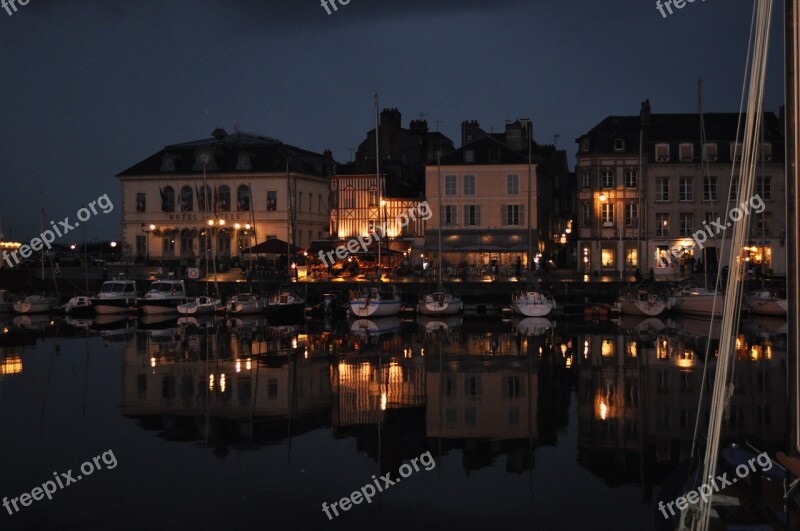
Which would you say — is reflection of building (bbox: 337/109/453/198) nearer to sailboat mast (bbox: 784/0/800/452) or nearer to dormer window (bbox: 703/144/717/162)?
dormer window (bbox: 703/144/717/162)

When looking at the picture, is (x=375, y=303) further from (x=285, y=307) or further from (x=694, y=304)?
(x=694, y=304)

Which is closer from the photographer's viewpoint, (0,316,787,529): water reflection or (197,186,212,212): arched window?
(0,316,787,529): water reflection

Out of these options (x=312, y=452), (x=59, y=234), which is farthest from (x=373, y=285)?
(x=312, y=452)

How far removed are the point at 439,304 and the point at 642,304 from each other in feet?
37.0

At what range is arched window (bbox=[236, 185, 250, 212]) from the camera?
225 ft

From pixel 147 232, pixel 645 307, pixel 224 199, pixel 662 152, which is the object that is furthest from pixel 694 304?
pixel 147 232

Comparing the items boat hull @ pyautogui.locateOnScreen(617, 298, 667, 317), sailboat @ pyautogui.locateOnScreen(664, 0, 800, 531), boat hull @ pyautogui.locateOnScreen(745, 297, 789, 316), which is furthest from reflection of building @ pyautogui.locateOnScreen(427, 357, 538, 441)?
boat hull @ pyautogui.locateOnScreen(745, 297, 789, 316)

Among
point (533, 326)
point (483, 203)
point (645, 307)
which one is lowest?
point (533, 326)

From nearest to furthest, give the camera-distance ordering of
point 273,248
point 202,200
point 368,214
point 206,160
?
point 273,248, point 368,214, point 202,200, point 206,160

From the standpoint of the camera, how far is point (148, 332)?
43.3 meters

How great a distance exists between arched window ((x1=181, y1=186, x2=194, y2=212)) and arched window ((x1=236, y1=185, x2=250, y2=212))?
150 inches

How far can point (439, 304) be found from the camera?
48.5 metres

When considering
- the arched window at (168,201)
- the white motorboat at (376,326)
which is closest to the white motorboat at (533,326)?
the white motorboat at (376,326)

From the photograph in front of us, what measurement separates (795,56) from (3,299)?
186ft
